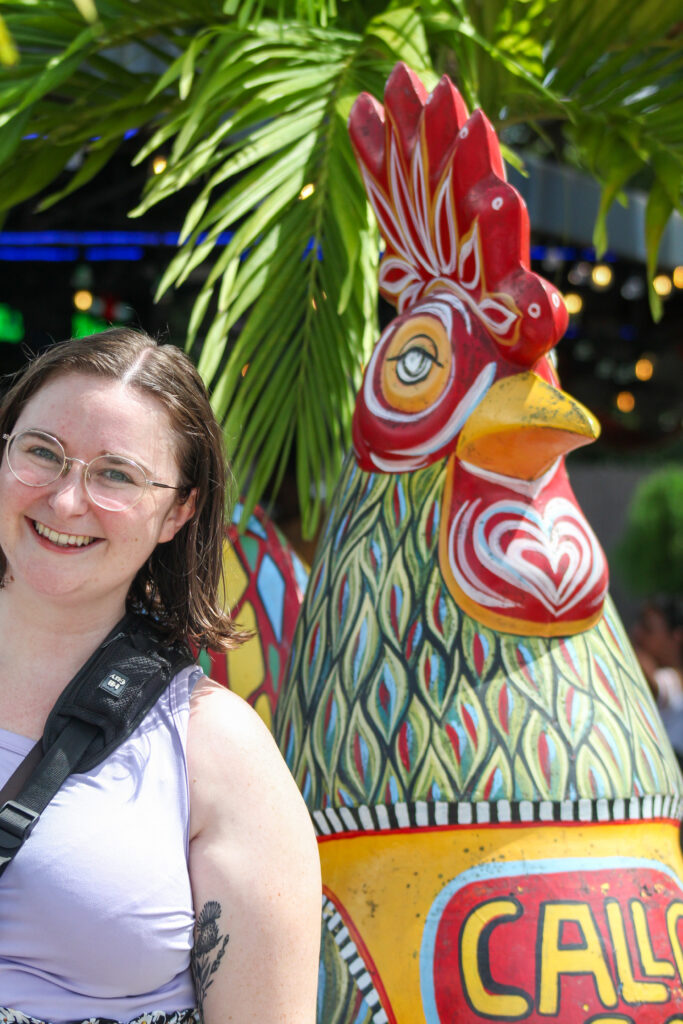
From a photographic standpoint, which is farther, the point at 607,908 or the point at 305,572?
the point at 305,572

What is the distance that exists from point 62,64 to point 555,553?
108 cm

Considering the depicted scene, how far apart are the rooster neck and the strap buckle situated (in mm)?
648

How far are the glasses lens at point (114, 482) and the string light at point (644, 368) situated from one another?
11.0 metres

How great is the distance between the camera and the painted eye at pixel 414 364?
4.88 feet

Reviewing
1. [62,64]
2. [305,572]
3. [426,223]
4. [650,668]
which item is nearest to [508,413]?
[426,223]

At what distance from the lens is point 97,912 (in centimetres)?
91

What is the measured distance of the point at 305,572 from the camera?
209 cm

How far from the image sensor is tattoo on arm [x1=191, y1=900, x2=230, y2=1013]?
0.95 meters

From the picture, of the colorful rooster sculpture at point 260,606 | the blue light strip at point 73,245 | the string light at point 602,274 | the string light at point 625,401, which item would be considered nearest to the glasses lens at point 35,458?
the colorful rooster sculpture at point 260,606

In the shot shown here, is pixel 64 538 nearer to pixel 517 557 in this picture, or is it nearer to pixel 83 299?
pixel 517 557

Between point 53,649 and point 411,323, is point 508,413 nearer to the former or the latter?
point 411,323

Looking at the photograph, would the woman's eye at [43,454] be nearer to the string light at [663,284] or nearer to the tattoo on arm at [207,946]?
the tattoo on arm at [207,946]

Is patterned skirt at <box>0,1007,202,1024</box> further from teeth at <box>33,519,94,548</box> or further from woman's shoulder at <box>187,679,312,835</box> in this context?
teeth at <box>33,519,94,548</box>

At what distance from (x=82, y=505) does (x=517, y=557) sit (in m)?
0.59
